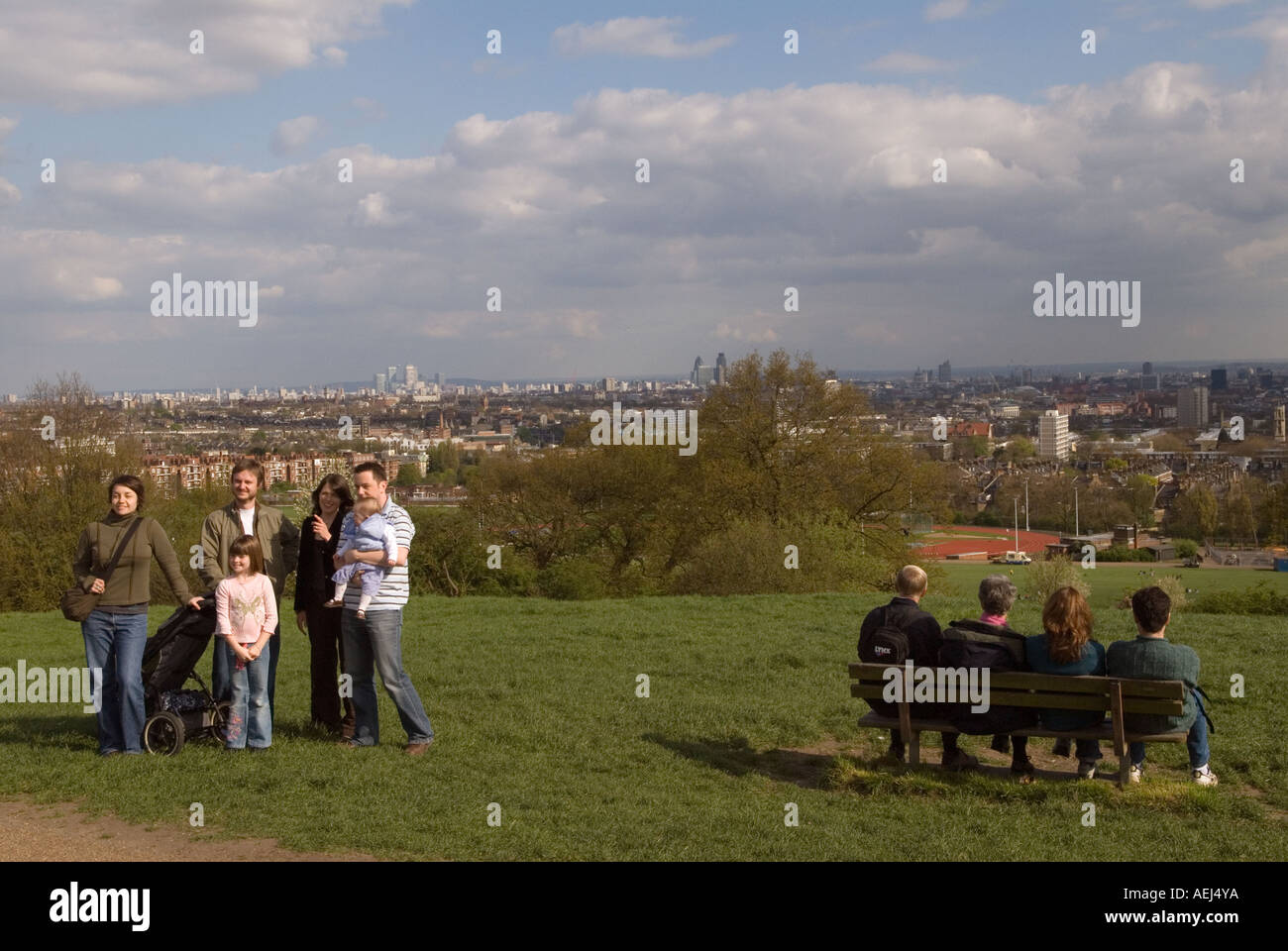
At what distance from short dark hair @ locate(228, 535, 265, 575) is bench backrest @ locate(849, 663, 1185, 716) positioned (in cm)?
534

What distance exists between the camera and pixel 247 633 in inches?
334

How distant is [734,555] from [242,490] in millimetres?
21920

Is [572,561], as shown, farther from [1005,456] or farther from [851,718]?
[1005,456]

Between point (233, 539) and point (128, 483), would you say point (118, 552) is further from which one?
point (233, 539)

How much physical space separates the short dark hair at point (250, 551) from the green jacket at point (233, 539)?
9cm

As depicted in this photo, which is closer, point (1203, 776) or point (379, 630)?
point (1203, 776)

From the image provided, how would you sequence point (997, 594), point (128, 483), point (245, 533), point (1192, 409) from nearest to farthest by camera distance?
1. point (997, 594)
2. point (128, 483)
3. point (245, 533)
4. point (1192, 409)

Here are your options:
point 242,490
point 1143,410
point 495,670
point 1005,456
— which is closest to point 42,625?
point 495,670

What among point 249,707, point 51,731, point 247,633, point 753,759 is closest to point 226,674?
point 249,707

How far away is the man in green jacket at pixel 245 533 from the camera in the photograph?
8.66m

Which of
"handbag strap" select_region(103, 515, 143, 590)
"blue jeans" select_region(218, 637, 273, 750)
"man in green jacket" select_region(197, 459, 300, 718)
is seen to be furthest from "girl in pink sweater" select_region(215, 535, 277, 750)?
"handbag strap" select_region(103, 515, 143, 590)

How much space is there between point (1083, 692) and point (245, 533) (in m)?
6.13

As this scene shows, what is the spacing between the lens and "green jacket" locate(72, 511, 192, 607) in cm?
838
